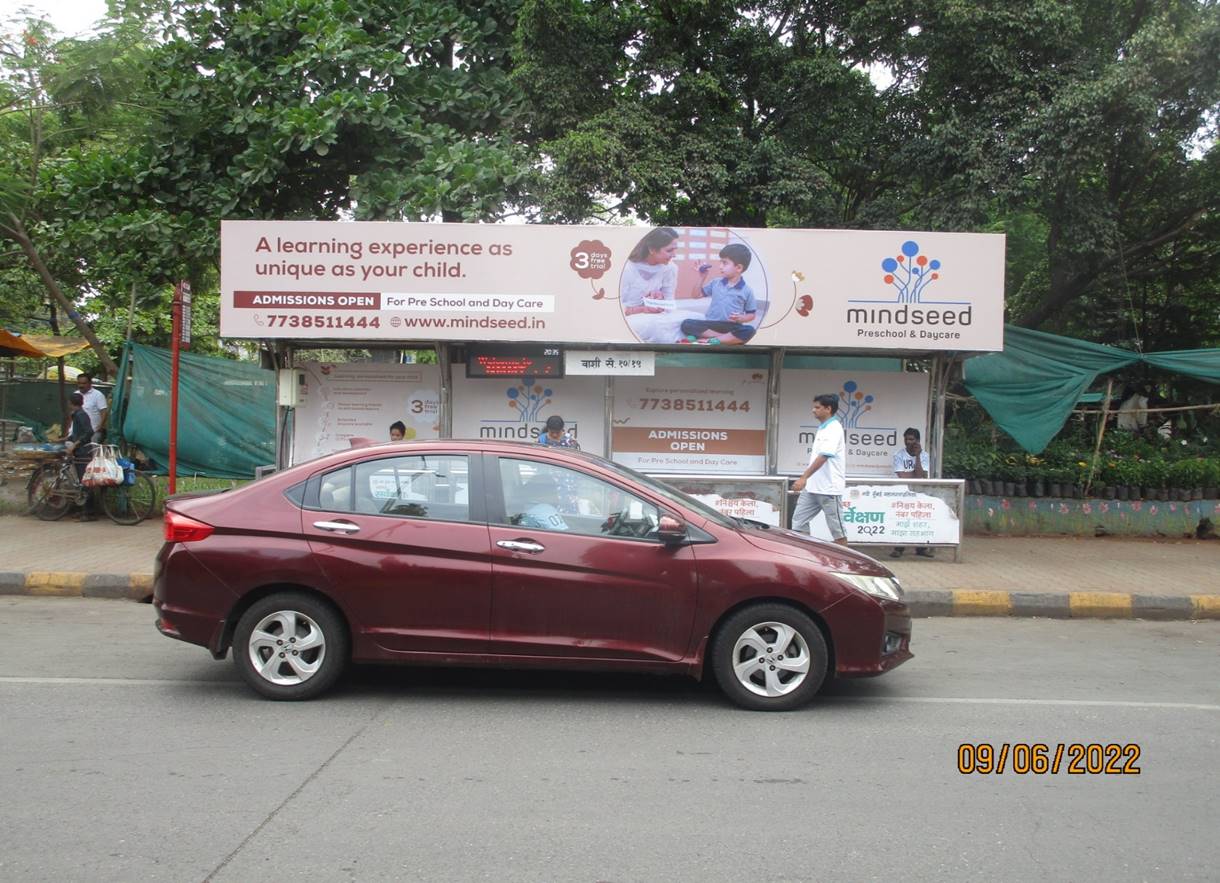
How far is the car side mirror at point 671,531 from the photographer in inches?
216

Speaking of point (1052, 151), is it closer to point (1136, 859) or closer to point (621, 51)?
point (621, 51)

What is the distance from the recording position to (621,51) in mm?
13961

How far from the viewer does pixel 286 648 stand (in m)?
5.61

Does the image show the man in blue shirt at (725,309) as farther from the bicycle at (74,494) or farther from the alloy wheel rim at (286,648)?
the bicycle at (74,494)

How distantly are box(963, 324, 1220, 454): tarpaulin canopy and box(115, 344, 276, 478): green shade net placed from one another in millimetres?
9340

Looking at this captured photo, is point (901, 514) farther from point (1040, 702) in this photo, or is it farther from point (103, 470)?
point (103, 470)

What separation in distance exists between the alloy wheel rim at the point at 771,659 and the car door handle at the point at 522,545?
125 centimetres

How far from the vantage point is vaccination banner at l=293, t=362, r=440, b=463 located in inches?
443

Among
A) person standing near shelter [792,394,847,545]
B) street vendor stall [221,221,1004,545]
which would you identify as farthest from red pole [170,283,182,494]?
person standing near shelter [792,394,847,545]

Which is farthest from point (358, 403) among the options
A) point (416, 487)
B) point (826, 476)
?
point (416, 487)

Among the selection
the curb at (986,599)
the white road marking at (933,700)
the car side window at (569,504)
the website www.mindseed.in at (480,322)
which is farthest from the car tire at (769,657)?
the website www.mindseed.in at (480,322)

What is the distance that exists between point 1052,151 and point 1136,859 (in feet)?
34.9

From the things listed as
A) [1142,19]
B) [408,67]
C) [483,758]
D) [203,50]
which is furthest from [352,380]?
[1142,19]
